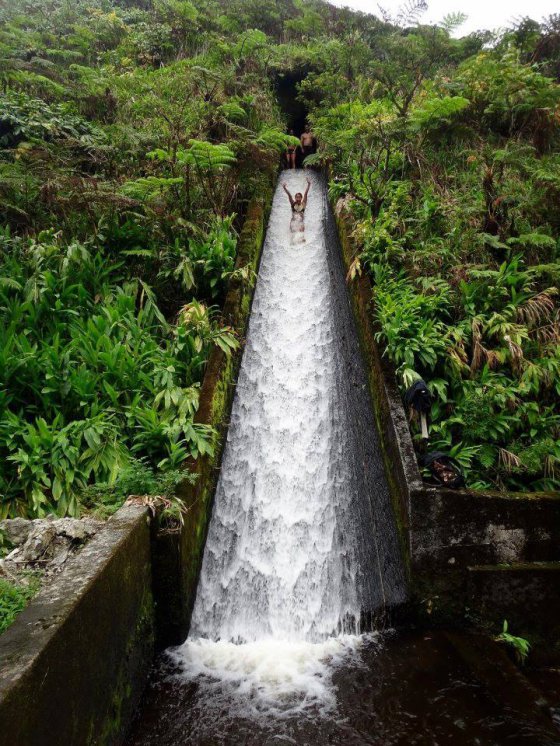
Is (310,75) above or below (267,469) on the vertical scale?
above

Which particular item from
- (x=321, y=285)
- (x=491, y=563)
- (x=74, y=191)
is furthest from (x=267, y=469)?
(x=74, y=191)

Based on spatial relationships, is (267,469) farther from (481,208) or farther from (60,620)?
(481,208)

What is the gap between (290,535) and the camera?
18.2 ft

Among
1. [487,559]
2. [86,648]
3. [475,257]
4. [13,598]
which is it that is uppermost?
[475,257]

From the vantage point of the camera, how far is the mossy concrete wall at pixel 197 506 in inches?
172

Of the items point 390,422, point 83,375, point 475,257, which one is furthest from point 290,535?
point 475,257

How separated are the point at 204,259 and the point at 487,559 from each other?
5898 millimetres

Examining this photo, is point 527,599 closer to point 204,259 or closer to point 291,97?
point 204,259

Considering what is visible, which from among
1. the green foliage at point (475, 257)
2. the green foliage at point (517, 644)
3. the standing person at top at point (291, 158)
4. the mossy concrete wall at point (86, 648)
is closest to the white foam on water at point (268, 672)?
the mossy concrete wall at point (86, 648)

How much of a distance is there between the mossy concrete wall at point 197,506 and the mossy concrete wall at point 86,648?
192 millimetres

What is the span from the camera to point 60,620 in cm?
270

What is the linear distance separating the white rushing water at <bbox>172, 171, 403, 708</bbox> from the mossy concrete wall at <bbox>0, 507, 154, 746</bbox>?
2.99 feet

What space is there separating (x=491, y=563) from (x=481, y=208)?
5732 millimetres

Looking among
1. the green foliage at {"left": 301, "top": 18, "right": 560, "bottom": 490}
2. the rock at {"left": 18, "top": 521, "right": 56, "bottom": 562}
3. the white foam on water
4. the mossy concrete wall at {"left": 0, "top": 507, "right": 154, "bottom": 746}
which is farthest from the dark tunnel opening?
the white foam on water
